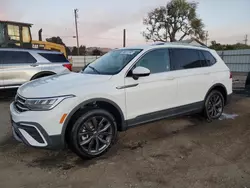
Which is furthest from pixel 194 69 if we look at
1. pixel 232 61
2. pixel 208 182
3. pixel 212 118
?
pixel 232 61

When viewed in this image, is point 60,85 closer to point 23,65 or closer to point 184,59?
point 184,59

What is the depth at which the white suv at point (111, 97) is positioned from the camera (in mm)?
3355

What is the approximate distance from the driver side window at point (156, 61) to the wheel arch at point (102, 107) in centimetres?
85

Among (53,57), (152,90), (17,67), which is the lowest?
(152,90)

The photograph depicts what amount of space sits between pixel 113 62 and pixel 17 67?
5399mm

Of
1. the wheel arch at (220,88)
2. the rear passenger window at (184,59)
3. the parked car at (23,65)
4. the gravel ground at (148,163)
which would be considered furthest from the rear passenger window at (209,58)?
the parked car at (23,65)

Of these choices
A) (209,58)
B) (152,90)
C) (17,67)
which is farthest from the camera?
(17,67)

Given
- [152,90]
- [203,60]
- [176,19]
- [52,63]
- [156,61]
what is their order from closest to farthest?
[152,90], [156,61], [203,60], [52,63], [176,19]

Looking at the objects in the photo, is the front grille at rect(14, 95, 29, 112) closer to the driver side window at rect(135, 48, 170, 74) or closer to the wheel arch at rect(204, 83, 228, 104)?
the driver side window at rect(135, 48, 170, 74)

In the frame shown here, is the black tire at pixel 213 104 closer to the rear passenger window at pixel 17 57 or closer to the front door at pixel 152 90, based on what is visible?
the front door at pixel 152 90

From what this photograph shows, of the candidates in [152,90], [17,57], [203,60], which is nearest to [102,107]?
[152,90]

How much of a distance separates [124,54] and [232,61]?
2132cm

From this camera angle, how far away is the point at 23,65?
28.0 ft

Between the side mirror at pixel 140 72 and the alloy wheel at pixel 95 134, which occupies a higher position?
the side mirror at pixel 140 72
